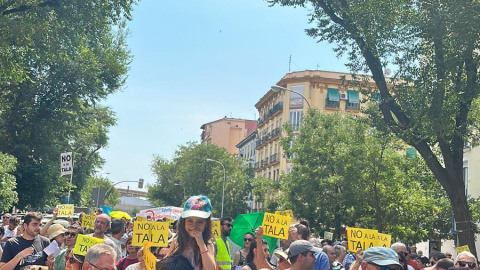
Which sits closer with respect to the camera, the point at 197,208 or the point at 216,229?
the point at 197,208

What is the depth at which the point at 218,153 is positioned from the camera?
75.9m

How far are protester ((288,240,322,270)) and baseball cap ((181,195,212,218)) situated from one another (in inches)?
46.6

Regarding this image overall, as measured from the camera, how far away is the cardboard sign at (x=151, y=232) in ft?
23.2

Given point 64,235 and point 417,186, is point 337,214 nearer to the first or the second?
point 417,186

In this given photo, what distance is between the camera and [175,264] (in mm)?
4270

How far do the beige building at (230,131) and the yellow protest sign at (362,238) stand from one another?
96.5m

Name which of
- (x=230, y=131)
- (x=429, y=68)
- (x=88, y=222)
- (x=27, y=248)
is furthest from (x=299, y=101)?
(x=27, y=248)

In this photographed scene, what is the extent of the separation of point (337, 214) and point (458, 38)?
56.9 ft

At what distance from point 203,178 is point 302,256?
2774 inches

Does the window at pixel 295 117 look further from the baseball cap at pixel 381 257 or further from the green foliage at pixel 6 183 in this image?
the baseball cap at pixel 381 257

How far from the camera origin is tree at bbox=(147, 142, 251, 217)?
69.4 meters

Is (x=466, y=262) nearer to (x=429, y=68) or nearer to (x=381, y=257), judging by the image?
(x=381, y=257)

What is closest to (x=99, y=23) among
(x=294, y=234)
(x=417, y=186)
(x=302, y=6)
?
(x=302, y=6)

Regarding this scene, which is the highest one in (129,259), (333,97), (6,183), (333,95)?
(333,95)
